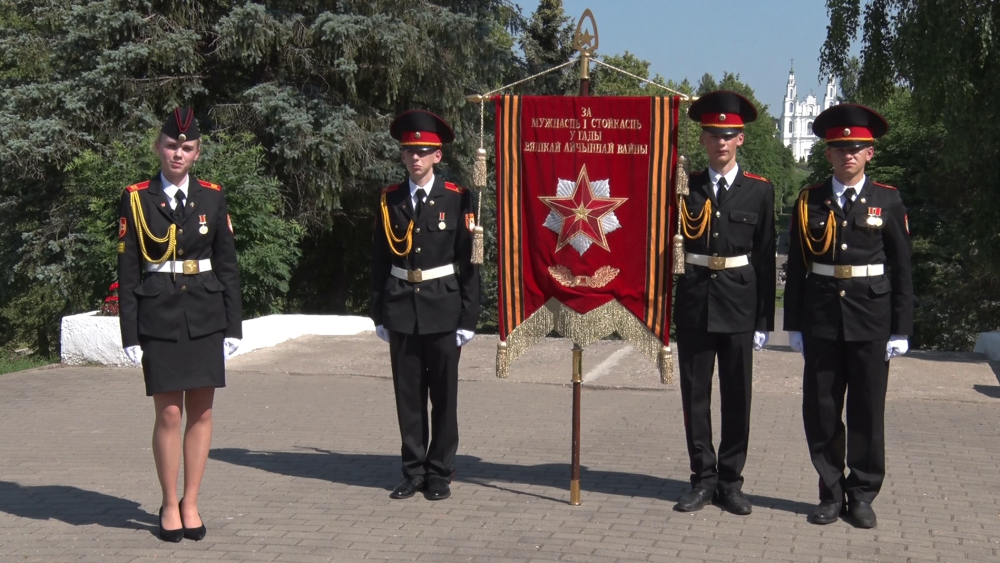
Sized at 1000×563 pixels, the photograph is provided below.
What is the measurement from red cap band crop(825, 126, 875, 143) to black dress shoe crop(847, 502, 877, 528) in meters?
1.86

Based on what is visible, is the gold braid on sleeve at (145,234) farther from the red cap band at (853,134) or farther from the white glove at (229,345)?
the red cap band at (853,134)

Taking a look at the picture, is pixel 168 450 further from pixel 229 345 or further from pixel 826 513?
pixel 826 513

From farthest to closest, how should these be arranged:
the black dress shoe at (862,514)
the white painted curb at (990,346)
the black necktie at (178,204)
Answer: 1. the white painted curb at (990,346)
2. the black dress shoe at (862,514)
3. the black necktie at (178,204)

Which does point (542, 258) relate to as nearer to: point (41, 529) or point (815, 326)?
point (815, 326)

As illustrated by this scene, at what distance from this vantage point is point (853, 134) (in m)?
5.74

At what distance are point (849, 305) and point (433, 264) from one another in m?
2.21

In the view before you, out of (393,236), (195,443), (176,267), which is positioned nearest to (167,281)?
(176,267)

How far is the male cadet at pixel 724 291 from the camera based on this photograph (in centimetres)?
595

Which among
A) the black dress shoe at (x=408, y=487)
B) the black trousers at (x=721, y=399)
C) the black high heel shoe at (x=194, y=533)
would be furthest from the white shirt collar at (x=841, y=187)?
the black high heel shoe at (x=194, y=533)

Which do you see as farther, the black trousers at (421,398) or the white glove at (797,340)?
the black trousers at (421,398)

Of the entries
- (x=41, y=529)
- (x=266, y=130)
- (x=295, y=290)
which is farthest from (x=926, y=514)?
(x=295, y=290)

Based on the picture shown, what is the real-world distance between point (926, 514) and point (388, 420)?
4.15 metres

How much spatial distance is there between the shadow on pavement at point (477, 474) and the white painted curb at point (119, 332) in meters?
3.81

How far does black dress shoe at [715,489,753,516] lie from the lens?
5.98m
